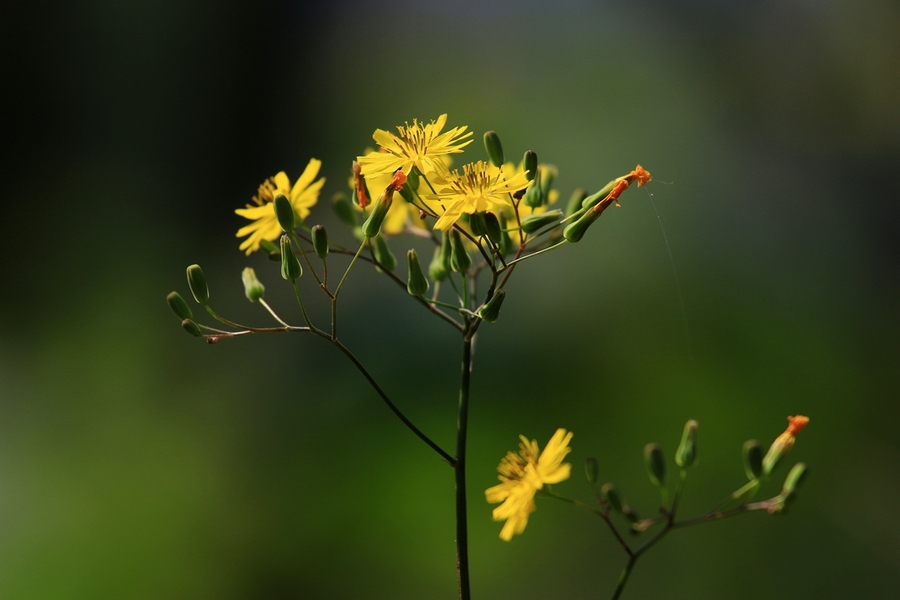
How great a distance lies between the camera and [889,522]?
5.23 feet

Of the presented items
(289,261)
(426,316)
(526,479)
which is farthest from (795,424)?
(426,316)

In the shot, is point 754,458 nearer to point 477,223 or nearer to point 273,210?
point 477,223

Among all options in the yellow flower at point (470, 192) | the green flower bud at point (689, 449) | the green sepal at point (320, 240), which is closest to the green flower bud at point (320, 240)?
the green sepal at point (320, 240)

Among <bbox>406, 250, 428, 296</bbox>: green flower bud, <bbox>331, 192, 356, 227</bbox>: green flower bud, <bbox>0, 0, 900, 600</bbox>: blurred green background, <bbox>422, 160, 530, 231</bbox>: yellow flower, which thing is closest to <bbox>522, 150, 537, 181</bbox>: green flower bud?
<bbox>422, 160, 530, 231</bbox>: yellow flower

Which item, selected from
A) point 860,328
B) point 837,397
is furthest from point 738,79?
point 837,397

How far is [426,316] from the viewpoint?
5.86 ft

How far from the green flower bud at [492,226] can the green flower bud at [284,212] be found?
17cm

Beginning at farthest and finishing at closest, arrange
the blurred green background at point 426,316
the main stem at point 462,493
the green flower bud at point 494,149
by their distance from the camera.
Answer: the blurred green background at point 426,316 < the green flower bud at point 494,149 < the main stem at point 462,493

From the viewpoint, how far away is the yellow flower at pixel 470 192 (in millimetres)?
467

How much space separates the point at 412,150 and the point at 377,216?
0.06m

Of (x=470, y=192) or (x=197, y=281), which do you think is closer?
(x=470, y=192)

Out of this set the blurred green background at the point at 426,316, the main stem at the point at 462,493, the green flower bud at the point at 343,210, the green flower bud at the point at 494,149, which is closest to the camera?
the main stem at the point at 462,493

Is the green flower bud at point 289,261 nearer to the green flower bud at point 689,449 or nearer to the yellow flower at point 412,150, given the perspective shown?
the yellow flower at point 412,150

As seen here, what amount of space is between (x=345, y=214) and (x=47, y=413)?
159 cm
